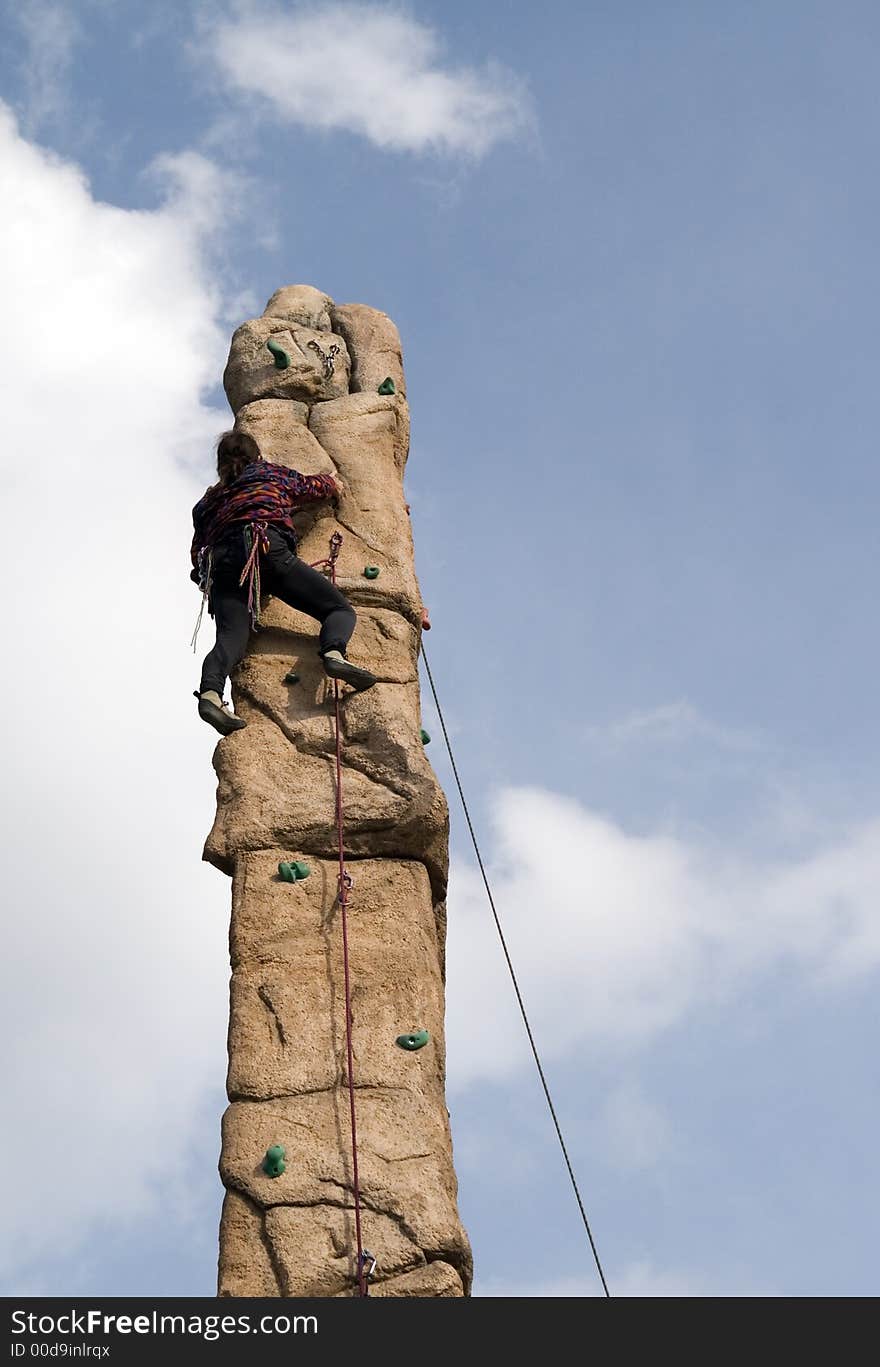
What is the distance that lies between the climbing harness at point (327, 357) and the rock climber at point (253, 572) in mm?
869

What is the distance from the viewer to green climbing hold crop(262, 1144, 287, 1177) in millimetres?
6652

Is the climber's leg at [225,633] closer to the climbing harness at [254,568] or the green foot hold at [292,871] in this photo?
the climbing harness at [254,568]

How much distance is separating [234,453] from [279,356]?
2.23 ft

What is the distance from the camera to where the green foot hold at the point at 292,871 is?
7434 millimetres

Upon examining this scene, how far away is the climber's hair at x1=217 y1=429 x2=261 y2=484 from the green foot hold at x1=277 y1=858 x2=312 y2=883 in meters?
2.10

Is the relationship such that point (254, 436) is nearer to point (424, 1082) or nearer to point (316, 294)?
point (316, 294)

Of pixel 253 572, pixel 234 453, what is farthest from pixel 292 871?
pixel 234 453

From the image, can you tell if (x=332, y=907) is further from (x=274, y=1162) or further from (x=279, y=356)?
(x=279, y=356)

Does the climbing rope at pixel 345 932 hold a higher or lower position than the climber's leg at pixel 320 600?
lower

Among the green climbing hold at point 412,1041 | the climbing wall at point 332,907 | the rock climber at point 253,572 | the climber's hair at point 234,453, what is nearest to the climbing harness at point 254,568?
the rock climber at point 253,572

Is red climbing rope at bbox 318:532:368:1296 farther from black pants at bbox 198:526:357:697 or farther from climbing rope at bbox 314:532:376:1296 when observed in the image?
black pants at bbox 198:526:357:697

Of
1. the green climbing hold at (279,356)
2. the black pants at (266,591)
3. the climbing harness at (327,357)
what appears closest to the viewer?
the black pants at (266,591)

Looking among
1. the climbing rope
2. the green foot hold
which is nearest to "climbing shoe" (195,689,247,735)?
the climbing rope

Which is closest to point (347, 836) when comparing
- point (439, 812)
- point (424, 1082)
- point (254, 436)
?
point (439, 812)
